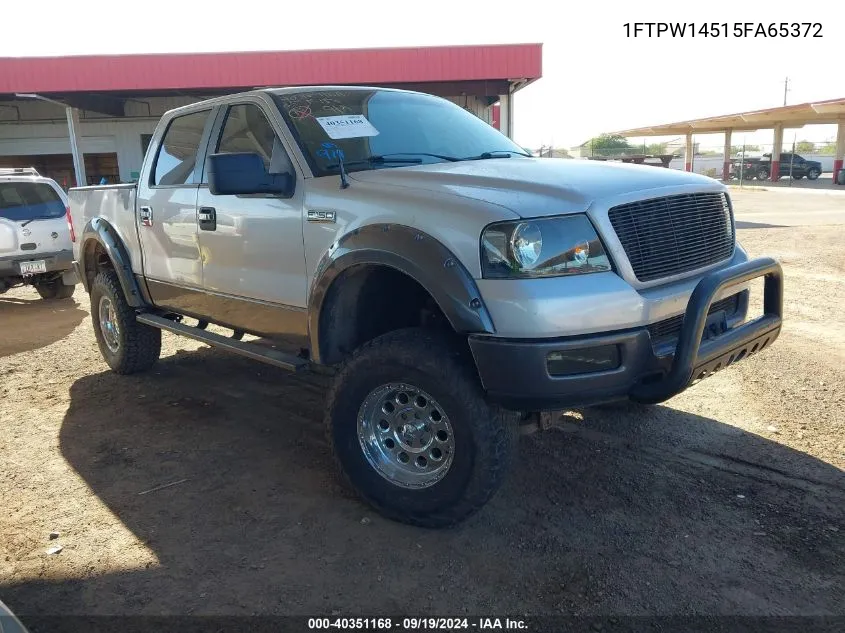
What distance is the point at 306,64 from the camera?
17.7 metres

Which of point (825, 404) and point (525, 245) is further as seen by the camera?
point (825, 404)

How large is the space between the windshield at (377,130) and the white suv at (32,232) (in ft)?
19.8

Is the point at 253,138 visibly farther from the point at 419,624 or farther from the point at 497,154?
the point at 419,624

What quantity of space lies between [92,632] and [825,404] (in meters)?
4.49

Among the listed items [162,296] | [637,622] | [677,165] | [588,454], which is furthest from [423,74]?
[677,165]

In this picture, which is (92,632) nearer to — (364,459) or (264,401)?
(364,459)

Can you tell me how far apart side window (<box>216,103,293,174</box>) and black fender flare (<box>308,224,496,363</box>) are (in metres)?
0.74

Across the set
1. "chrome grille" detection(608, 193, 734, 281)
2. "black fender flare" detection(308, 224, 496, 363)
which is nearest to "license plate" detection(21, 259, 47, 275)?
"black fender flare" detection(308, 224, 496, 363)

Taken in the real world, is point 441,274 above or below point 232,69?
below

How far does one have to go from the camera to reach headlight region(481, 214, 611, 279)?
289 centimetres

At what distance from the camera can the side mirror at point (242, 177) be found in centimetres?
354

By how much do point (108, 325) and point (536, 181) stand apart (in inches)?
180

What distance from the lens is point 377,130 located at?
403cm

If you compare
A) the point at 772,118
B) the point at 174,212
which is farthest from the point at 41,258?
the point at 772,118
